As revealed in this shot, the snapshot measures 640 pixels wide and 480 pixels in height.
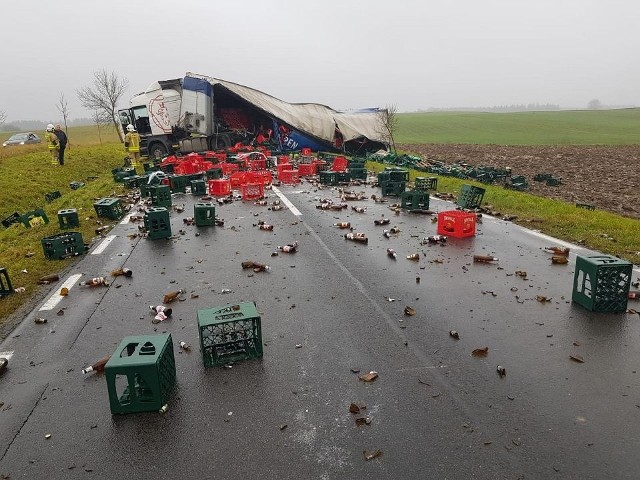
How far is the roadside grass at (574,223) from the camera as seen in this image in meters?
9.00

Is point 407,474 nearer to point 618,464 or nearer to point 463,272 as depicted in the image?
point 618,464

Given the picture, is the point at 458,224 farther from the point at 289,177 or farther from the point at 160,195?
the point at 289,177

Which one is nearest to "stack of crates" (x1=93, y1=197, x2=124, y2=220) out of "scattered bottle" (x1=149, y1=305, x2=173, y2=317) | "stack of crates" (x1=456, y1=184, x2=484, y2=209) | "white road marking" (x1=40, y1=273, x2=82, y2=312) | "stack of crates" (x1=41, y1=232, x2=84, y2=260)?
"stack of crates" (x1=41, y1=232, x2=84, y2=260)

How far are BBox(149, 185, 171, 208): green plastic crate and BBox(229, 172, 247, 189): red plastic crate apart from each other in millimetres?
3168

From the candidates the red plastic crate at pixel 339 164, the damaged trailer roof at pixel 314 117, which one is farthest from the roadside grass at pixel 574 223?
the damaged trailer roof at pixel 314 117

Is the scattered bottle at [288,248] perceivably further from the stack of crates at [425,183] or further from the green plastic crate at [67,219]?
the stack of crates at [425,183]

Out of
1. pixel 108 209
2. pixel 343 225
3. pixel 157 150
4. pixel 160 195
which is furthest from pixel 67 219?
pixel 157 150

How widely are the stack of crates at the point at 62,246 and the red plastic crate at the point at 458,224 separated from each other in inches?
300

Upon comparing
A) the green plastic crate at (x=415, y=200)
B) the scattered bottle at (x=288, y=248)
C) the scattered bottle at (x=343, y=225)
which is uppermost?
the green plastic crate at (x=415, y=200)

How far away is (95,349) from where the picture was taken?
538cm

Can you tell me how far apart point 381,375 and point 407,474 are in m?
1.35

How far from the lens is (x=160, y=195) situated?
13594 millimetres

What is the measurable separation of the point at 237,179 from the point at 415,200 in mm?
6967

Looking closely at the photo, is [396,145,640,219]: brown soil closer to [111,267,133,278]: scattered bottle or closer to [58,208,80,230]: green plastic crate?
[111,267,133,278]: scattered bottle
